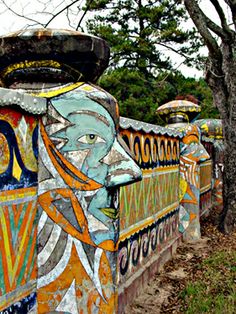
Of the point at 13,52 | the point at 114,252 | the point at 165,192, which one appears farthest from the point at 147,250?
the point at 13,52

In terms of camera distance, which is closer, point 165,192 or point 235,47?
point 165,192

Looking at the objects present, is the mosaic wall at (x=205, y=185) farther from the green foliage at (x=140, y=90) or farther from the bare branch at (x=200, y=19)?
the green foliage at (x=140, y=90)

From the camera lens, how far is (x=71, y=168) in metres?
2.41

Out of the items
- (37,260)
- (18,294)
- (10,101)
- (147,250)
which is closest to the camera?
(10,101)

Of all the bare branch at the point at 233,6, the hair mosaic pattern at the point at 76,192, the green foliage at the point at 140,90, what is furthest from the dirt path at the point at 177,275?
the green foliage at the point at 140,90

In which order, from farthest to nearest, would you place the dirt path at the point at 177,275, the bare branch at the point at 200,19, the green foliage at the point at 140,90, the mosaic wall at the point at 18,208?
1. the green foliage at the point at 140,90
2. the bare branch at the point at 200,19
3. the dirt path at the point at 177,275
4. the mosaic wall at the point at 18,208

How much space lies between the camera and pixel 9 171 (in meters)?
2.19

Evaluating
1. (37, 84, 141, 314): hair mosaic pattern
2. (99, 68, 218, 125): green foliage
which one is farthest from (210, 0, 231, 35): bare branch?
(99, 68, 218, 125): green foliage

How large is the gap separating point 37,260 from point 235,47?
5.68m

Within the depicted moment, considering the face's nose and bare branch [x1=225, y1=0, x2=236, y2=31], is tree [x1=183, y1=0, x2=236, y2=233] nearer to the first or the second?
bare branch [x1=225, y1=0, x2=236, y2=31]

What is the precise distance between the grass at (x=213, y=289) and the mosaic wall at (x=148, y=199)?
1.89 ft

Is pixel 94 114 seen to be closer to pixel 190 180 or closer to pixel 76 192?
pixel 76 192

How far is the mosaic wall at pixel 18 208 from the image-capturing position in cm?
216

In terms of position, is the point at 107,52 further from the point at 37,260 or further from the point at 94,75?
the point at 37,260
